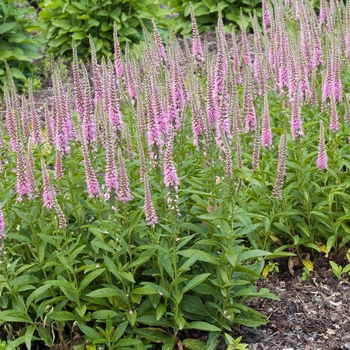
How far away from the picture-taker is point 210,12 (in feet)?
41.3

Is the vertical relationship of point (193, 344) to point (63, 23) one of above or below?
below

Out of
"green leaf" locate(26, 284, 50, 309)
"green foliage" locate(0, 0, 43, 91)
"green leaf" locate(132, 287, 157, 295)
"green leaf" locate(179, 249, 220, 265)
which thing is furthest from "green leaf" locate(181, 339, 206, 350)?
"green foliage" locate(0, 0, 43, 91)

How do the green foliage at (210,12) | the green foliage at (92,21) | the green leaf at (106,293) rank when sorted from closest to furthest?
the green leaf at (106,293) < the green foliage at (92,21) < the green foliage at (210,12)

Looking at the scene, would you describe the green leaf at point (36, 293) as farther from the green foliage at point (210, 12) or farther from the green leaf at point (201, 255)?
the green foliage at point (210, 12)

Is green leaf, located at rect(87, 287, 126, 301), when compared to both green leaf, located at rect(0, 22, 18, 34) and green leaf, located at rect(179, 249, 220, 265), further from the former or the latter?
green leaf, located at rect(0, 22, 18, 34)

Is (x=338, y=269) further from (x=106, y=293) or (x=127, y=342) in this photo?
(x=106, y=293)

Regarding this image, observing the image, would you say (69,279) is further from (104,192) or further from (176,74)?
(176,74)

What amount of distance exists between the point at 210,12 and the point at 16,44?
3958 mm

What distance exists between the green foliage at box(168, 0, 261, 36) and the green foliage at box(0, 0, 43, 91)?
120 inches

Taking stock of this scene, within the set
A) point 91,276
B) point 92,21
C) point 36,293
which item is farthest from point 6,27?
point 91,276

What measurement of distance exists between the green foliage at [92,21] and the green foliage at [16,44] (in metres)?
0.54

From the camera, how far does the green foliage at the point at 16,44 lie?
1070 cm

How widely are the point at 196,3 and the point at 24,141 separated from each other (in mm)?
8451

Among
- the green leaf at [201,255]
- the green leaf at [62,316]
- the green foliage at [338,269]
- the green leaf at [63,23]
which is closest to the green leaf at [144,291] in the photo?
the green leaf at [201,255]
